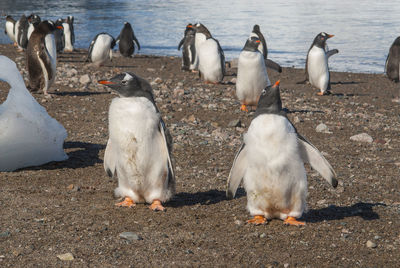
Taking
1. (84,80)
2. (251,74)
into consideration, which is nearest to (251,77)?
(251,74)

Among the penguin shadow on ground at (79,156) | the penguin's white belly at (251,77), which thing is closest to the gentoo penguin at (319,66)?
the penguin's white belly at (251,77)

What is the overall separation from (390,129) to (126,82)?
5.14 metres

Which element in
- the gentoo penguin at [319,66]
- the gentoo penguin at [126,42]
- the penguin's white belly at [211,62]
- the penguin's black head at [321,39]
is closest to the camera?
the gentoo penguin at [319,66]

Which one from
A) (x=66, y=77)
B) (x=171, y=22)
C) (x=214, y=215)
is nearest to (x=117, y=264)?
(x=214, y=215)

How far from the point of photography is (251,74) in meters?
9.45

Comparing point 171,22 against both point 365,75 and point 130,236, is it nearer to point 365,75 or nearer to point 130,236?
point 365,75

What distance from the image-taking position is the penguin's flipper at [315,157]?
175 inches

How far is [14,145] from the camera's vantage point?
5727 mm

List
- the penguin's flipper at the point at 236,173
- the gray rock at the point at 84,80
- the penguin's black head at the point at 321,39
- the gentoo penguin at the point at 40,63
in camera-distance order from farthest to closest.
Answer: the penguin's black head at the point at 321,39 < the gray rock at the point at 84,80 < the gentoo penguin at the point at 40,63 < the penguin's flipper at the point at 236,173

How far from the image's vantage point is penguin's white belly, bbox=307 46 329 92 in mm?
12211

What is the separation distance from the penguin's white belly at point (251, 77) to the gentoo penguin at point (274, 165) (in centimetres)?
495

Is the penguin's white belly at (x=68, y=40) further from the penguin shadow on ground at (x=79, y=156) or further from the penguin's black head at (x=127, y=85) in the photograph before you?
the penguin's black head at (x=127, y=85)

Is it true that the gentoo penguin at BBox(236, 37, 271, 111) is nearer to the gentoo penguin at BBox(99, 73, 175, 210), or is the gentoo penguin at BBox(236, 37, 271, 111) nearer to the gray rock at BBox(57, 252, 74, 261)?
the gentoo penguin at BBox(99, 73, 175, 210)

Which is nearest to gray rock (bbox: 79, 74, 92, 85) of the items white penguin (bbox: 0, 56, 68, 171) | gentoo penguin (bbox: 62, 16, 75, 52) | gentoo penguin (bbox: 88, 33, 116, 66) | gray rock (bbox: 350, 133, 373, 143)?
gentoo penguin (bbox: 88, 33, 116, 66)
